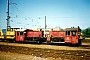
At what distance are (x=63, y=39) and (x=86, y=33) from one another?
51911 mm

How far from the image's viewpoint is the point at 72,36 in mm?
22875

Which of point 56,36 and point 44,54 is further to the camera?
point 56,36

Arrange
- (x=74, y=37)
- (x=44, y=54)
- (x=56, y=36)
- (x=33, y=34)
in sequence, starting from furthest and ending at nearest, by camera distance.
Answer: (x=33, y=34) < (x=56, y=36) < (x=74, y=37) < (x=44, y=54)

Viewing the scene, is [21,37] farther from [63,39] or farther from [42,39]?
[63,39]

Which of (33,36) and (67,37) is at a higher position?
(33,36)

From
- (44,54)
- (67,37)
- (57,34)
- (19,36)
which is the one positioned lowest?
(44,54)

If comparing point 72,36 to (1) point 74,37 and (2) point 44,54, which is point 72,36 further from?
(2) point 44,54

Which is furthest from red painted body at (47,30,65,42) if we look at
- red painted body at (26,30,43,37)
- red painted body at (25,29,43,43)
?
red painted body at (26,30,43,37)

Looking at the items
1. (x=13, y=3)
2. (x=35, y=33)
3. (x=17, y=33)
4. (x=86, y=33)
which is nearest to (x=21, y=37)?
(x=17, y=33)

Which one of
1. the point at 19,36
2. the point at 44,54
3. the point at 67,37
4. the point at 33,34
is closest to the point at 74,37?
the point at 67,37

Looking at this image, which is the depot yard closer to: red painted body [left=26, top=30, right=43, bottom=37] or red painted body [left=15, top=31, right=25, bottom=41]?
red painted body [left=15, top=31, right=25, bottom=41]

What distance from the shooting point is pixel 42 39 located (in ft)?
93.6

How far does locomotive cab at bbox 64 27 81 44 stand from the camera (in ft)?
74.4

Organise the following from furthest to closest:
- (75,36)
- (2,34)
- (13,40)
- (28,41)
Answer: (2,34)
(13,40)
(28,41)
(75,36)
